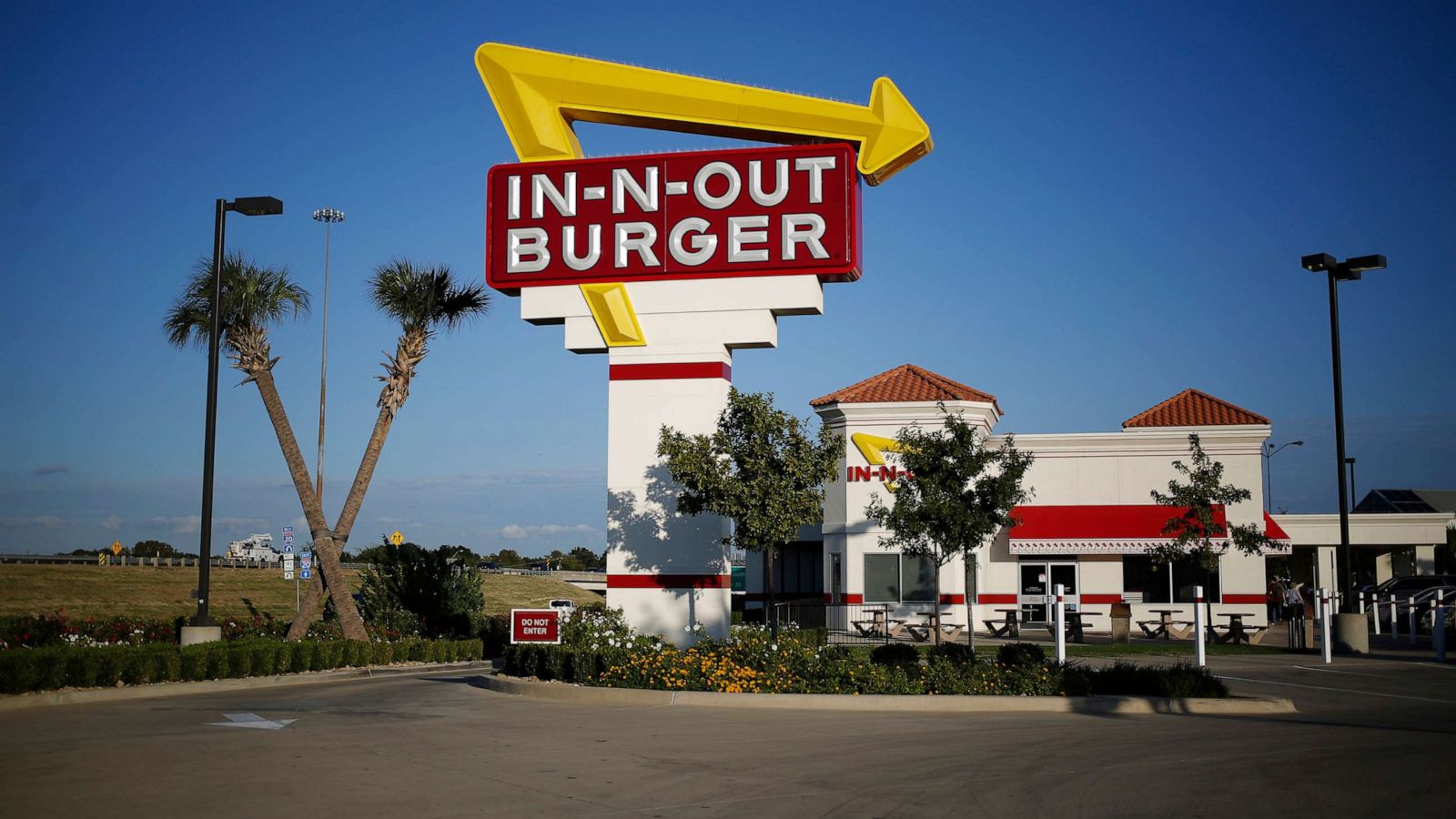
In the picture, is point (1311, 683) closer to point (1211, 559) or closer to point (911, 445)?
point (911, 445)

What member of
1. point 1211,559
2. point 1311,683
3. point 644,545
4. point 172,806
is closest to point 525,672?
point 644,545

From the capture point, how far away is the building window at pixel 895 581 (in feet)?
125

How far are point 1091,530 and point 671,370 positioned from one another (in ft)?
62.4

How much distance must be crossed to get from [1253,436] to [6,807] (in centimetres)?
3646

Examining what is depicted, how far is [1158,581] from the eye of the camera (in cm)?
3947

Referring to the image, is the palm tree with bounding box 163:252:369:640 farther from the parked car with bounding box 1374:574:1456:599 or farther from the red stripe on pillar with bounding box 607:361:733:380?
the parked car with bounding box 1374:574:1456:599

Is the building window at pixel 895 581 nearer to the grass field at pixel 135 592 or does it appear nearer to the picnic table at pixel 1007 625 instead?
the picnic table at pixel 1007 625

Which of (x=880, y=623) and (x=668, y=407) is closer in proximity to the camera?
(x=668, y=407)

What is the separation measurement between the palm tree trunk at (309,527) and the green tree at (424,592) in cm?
365

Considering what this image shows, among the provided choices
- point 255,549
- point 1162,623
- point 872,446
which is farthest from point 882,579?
point 255,549

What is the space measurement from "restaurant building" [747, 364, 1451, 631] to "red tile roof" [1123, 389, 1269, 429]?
0.05 metres

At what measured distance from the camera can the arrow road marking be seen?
50.9 feet

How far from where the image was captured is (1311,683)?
2166cm

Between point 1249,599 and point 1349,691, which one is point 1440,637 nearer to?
point 1349,691
